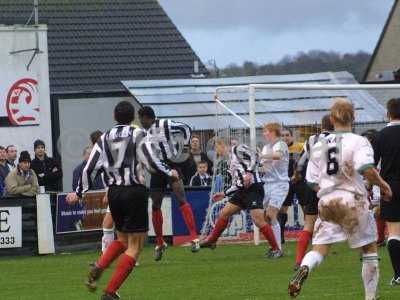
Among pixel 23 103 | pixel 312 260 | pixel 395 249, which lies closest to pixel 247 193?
pixel 395 249

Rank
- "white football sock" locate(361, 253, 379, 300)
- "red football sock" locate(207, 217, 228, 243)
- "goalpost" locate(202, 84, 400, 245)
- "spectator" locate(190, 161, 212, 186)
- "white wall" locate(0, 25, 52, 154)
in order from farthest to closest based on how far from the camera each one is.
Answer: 1. "white wall" locate(0, 25, 52, 154)
2. "spectator" locate(190, 161, 212, 186)
3. "goalpost" locate(202, 84, 400, 245)
4. "red football sock" locate(207, 217, 228, 243)
5. "white football sock" locate(361, 253, 379, 300)

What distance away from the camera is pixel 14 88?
3114cm

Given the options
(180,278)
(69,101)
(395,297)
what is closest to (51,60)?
(69,101)

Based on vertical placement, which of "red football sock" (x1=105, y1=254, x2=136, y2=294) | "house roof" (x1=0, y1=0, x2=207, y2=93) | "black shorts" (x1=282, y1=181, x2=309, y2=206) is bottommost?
"red football sock" (x1=105, y1=254, x2=136, y2=294)

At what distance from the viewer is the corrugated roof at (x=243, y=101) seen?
2594 centimetres

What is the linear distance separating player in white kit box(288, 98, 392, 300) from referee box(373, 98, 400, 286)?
6.10ft

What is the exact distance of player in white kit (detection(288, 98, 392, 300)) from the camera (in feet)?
39.6

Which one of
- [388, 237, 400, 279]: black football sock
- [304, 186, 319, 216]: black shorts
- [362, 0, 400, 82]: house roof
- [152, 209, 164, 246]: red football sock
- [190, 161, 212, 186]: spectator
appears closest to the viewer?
[388, 237, 400, 279]: black football sock

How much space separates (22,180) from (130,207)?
989 centimetres

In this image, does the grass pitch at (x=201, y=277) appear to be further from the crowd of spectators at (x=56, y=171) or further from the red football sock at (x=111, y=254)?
the crowd of spectators at (x=56, y=171)

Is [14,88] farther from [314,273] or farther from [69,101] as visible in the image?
[314,273]

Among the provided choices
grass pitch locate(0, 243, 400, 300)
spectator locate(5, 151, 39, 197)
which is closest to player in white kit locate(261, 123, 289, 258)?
grass pitch locate(0, 243, 400, 300)

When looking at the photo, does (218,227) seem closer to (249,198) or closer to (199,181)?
(249,198)

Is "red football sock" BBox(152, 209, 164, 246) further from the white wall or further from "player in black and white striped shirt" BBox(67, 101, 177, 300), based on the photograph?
the white wall
